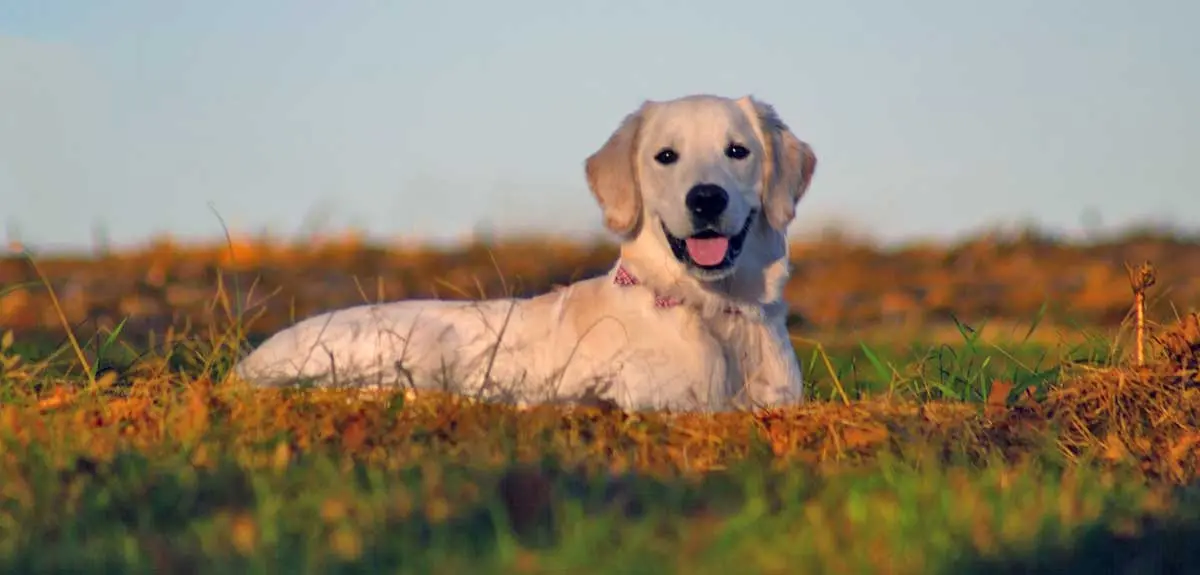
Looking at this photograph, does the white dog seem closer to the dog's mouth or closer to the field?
the dog's mouth

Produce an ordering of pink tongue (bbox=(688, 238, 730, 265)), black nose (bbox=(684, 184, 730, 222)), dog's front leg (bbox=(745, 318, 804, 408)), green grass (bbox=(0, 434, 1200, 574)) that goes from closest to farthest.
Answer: green grass (bbox=(0, 434, 1200, 574)) < black nose (bbox=(684, 184, 730, 222)) < pink tongue (bbox=(688, 238, 730, 265)) < dog's front leg (bbox=(745, 318, 804, 408))

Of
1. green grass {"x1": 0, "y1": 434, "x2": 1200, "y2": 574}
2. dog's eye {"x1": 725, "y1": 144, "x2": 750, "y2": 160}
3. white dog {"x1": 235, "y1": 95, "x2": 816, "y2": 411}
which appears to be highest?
dog's eye {"x1": 725, "y1": 144, "x2": 750, "y2": 160}

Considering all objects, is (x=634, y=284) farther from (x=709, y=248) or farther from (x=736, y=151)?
(x=736, y=151)

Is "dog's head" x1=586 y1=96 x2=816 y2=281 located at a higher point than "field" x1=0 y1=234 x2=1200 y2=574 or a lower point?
higher

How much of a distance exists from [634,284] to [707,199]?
65 cm

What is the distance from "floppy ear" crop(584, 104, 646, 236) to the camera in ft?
20.8

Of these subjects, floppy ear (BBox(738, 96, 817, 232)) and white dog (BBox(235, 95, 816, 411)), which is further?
floppy ear (BBox(738, 96, 817, 232))

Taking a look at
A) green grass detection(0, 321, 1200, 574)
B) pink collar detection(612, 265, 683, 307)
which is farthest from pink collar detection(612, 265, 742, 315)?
green grass detection(0, 321, 1200, 574)

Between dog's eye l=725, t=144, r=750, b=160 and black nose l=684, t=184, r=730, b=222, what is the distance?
0.31m

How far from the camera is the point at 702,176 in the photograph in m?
6.01

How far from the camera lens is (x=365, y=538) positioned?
4039mm

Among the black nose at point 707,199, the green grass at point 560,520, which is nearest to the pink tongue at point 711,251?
the black nose at point 707,199

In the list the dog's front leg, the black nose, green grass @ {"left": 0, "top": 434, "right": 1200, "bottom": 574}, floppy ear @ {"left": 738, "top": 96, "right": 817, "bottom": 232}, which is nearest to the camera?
green grass @ {"left": 0, "top": 434, "right": 1200, "bottom": 574}

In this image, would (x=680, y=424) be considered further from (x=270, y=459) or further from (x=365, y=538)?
(x=365, y=538)
